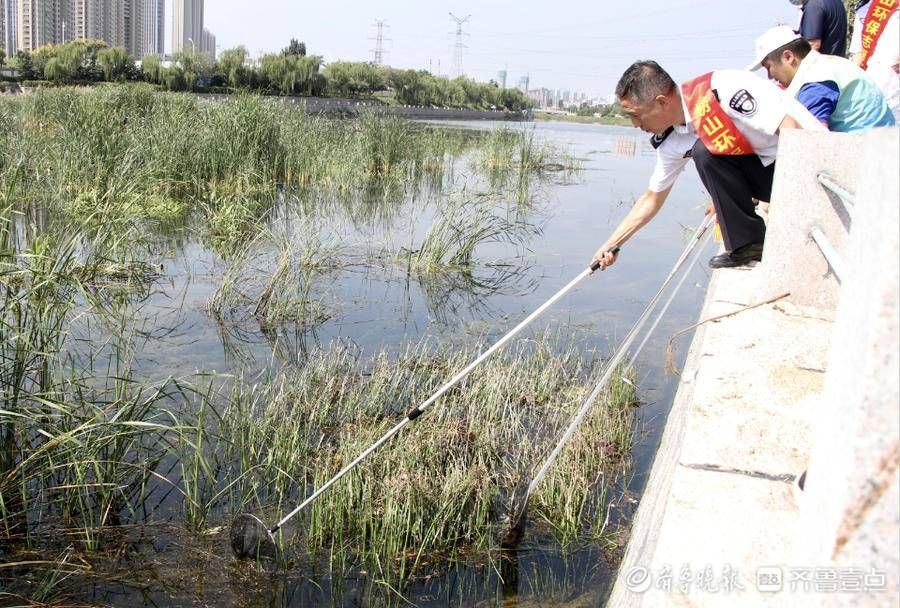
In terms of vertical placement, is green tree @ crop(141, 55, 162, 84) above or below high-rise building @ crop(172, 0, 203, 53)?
below

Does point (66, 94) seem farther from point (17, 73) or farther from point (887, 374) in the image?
point (17, 73)

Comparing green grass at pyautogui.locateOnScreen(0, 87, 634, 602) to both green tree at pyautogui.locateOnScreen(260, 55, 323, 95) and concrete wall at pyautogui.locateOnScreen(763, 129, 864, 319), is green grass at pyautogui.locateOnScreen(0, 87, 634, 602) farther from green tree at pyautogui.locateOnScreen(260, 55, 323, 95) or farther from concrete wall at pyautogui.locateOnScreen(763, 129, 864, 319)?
green tree at pyautogui.locateOnScreen(260, 55, 323, 95)

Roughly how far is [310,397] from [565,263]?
519cm

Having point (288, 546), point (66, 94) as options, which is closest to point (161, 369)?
point (288, 546)

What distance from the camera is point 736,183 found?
4.05 meters

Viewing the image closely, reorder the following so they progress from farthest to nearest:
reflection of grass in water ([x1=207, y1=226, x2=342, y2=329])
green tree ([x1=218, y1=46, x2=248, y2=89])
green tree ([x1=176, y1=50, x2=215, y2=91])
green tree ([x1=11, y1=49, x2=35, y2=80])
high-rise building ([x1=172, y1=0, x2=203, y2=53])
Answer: high-rise building ([x1=172, y1=0, x2=203, y2=53]) → green tree ([x1=11, y1=49, x2=35, y2=80]) → green tree ([x1=218, y1=46, x2=248, y2=89]) → green tree ([x1=176, y1=50, x2=215, y2=91]) → reflection of grass in water ([x1=207, y1=226, x2=342, y2=329])

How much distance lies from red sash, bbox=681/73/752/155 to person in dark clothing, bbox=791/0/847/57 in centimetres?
150

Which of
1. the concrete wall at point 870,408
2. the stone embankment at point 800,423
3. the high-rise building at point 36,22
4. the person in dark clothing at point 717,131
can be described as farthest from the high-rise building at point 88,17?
the concrete wall at point 870,408

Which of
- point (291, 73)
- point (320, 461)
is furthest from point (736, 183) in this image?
point (291, 73)

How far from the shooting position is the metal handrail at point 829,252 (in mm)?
2235

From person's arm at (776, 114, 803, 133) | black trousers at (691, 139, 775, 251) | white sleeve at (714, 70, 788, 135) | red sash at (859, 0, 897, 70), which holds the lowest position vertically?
black trousers at (691, 139, 775, 251)

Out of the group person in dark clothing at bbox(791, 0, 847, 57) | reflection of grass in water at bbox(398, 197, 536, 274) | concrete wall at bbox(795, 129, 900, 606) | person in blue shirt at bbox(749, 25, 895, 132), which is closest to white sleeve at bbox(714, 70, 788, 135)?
person in blue shirt at bbox(749, 25, 895, 132)

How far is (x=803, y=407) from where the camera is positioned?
102 inches

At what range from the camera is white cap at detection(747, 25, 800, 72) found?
4.32 metres
